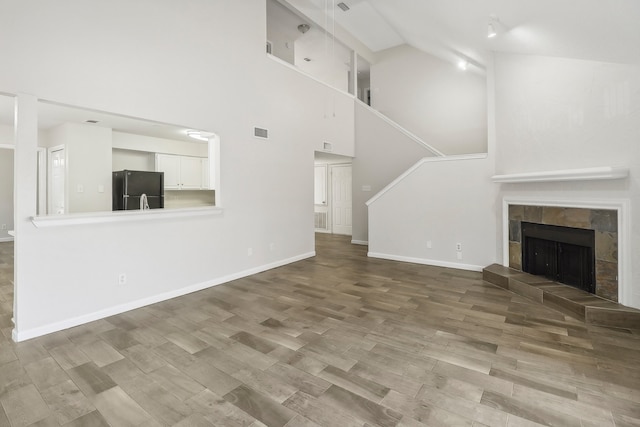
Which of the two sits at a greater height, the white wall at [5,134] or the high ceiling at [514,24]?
the high ceiling at [514,24]

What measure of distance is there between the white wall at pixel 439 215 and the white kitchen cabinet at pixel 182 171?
164 inches

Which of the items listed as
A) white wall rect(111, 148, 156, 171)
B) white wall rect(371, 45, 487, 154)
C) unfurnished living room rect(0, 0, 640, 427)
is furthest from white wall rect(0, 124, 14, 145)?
white wall rect(371, 45, 487, 154)

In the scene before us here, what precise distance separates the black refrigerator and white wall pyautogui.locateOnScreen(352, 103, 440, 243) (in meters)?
4.55

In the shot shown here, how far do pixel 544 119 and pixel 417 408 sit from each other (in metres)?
4.03

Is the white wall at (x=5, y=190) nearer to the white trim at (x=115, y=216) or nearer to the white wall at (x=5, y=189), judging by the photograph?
the white wall at (x=5, y=189)

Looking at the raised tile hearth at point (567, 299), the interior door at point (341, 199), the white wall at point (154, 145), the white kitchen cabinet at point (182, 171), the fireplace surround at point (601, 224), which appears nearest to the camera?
the raised tile hearth at point (567, 299)

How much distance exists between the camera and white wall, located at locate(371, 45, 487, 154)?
731 cm

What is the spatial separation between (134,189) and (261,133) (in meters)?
2.51

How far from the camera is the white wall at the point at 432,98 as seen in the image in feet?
24.0

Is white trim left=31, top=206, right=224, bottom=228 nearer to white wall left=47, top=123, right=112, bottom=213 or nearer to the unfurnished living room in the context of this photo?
the unfurnished living room

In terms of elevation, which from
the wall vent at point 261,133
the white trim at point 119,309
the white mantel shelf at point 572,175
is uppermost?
the wall vent at point 261,133

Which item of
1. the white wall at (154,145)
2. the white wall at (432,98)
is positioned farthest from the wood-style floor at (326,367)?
the white wall at (432,98)

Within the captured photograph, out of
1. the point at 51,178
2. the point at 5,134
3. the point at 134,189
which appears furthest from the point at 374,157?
the point at 5,134

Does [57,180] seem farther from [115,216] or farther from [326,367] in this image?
[326,367]
